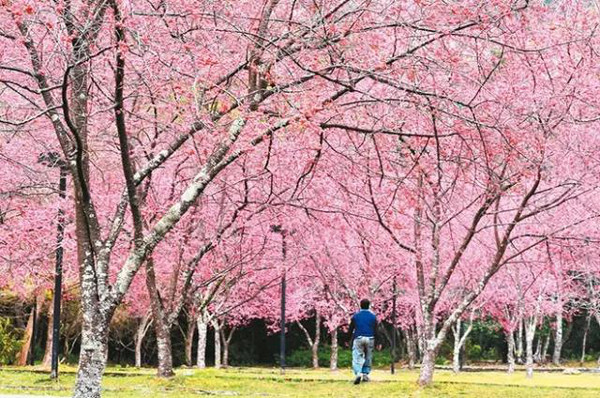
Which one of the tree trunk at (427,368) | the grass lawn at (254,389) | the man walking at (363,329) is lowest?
the grass lawn at (254,389)

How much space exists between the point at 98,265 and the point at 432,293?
8919 mm

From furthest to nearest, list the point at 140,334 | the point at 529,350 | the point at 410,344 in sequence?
the point at 410,344, the point at 140,334, the point at 529,350

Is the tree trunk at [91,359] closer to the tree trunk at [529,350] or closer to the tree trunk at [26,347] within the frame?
the tree trunk at [529,350]

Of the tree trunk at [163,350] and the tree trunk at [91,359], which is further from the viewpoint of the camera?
the tree trunk at [163,350]

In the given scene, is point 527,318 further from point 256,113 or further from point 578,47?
point 256,113

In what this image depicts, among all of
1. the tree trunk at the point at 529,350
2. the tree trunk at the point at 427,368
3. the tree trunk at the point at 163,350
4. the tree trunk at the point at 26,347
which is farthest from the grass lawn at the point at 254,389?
the tree trunk at the point at 26,347

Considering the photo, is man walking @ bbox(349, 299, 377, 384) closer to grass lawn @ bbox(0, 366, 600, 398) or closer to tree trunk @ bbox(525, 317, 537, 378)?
grass lawn @ bbox(0, 366, 600, 398)

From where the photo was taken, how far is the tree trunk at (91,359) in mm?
8711

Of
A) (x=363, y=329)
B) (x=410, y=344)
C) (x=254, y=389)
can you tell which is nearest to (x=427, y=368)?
(x=363, y=329)

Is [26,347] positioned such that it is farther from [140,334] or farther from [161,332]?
[161,332]

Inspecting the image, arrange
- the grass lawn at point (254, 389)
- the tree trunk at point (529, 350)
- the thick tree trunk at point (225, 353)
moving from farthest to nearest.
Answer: the thick tree trunk at point (225, 353) → the tree trunk at point (529, 350) → the grass lawn at point (254, 389)

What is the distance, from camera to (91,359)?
344 inches

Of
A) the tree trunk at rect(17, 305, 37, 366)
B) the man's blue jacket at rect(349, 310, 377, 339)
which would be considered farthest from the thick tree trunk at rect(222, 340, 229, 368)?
the man's blue jacket at rect(349, 310, 377, 339)

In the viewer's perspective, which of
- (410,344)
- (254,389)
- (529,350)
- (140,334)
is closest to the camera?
(254,389)
